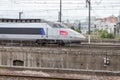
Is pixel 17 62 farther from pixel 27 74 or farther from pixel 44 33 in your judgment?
pixel 27 74

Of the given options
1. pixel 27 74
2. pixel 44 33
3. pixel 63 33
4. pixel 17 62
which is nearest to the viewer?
pixel 27 74

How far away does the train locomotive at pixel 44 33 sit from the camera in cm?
2491

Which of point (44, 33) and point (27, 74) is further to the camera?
point (44, 33)

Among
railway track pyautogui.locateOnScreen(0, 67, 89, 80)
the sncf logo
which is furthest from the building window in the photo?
the sncf logo

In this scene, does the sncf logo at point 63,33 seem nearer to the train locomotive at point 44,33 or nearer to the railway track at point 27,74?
the train locomotive at point 44,33

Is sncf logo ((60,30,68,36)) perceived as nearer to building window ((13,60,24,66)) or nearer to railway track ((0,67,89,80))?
building window ((13,60,24,66))

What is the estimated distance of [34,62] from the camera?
19391 millimetres

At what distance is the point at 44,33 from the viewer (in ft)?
82.4

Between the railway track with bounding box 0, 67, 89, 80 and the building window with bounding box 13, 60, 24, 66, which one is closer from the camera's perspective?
the railway track with bounding box 0, 67, 89, 80

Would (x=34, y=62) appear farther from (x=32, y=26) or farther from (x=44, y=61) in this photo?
(x=32, y=26)

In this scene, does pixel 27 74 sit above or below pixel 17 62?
above

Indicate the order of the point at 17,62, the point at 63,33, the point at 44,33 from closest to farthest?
the point at 17,62
the point at 63,33
the point at 44,33

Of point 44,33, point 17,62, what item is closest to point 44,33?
point 44,33

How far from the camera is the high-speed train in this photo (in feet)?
81.7
